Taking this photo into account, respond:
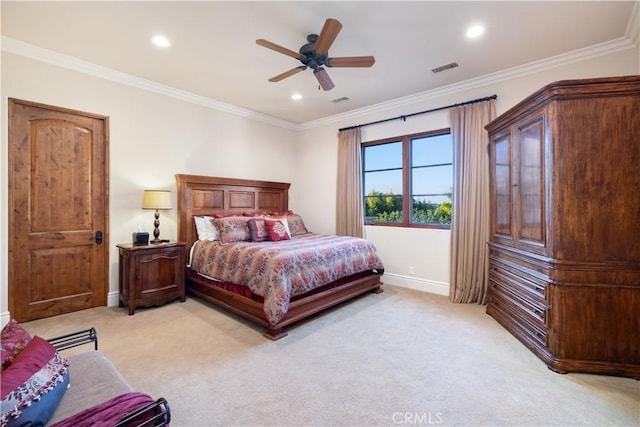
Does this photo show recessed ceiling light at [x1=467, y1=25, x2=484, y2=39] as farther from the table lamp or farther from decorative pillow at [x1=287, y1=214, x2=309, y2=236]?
the table lamp

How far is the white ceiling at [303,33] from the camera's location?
2.53 m

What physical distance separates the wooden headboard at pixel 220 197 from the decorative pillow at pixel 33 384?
10.2 feet

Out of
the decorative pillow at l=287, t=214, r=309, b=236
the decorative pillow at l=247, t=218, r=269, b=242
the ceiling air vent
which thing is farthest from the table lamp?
the ceiling air vent

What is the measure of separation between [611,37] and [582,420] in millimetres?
3519

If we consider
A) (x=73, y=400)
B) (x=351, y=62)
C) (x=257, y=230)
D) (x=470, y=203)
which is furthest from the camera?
(x=257, y=230)

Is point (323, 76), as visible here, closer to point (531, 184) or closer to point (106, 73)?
point (531, 184)

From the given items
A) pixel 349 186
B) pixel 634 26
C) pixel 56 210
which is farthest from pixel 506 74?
pixel 56 210

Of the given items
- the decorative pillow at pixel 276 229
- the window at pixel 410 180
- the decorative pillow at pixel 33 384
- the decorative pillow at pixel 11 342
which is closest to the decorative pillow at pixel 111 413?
the decorative pillow at pixel 33 384

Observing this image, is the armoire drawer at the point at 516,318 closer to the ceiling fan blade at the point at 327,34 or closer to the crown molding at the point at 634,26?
the crown molding at the point at 634,26

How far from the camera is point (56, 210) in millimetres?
3379

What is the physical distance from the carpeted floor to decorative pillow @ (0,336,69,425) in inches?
31.2

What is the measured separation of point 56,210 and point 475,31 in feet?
15.9

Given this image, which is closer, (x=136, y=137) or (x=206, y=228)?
(x=136, y=137)

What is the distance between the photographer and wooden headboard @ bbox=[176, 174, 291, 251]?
433 centimetres
